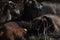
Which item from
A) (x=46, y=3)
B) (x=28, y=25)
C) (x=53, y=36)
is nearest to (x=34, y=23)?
(x=28, y=25)

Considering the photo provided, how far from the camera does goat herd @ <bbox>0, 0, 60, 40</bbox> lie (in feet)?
18.6

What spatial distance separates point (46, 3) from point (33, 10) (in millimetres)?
813

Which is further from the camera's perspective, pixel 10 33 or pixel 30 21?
pixel 30 21

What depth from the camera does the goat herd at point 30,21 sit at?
5664 mm

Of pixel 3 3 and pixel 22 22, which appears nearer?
pixel 22 22

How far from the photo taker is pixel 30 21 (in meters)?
6.70

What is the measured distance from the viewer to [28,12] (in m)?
7.37

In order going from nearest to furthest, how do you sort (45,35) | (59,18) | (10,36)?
(10,36) → (45,35) → (59,18)

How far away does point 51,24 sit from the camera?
6.37m

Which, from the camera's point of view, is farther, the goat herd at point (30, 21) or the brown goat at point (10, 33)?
the goat herd at point (30, 21)

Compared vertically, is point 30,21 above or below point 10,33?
below

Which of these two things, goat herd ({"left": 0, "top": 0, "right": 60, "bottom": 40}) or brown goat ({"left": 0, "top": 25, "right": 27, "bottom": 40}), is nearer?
brown goat ({"left": 0, "top": 25, "right": 27, "bottom": 40})

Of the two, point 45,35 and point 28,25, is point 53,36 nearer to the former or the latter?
point 45,35

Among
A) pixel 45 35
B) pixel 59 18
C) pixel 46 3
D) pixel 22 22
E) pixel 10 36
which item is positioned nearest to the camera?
pixel 10 36
